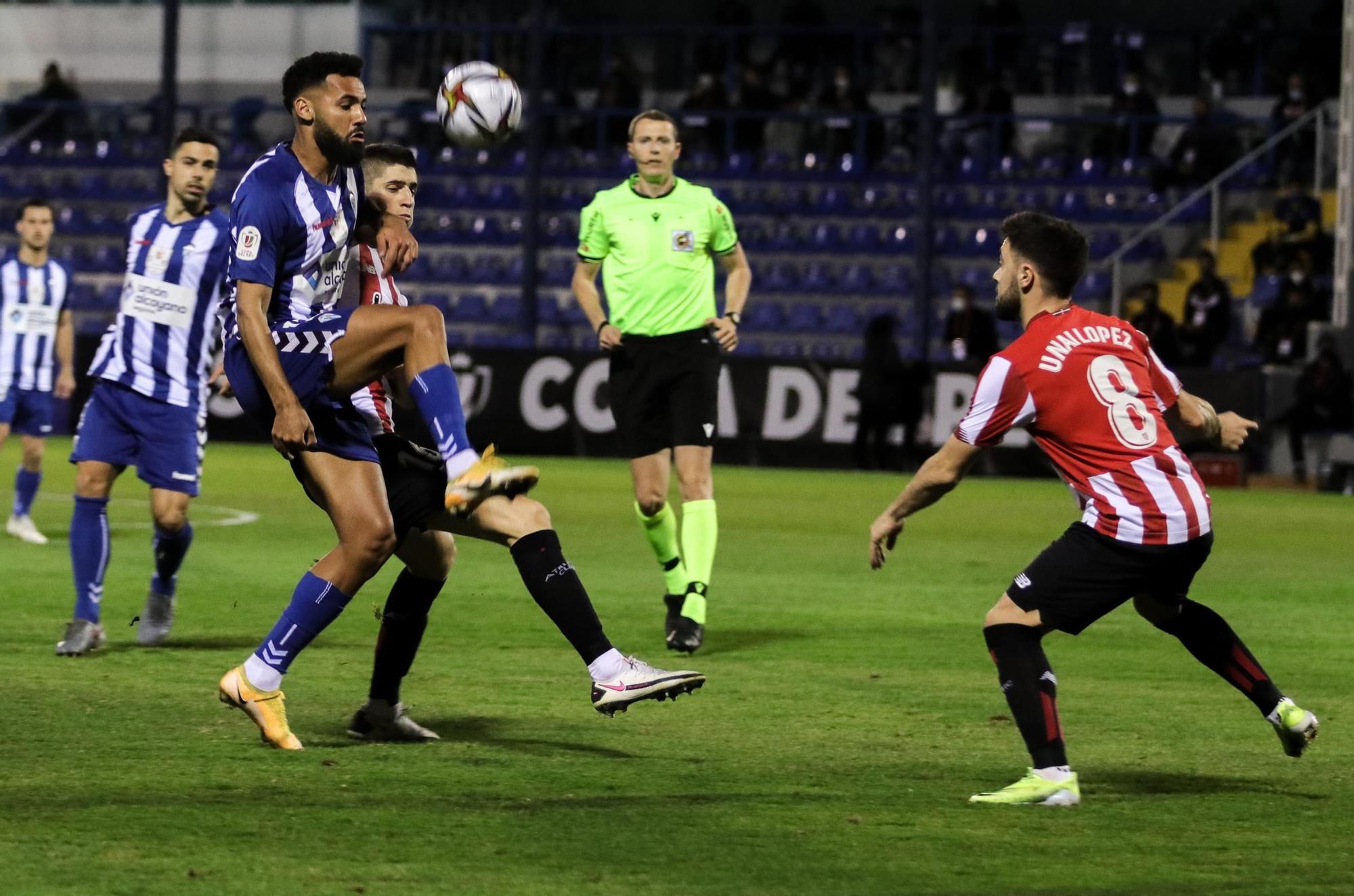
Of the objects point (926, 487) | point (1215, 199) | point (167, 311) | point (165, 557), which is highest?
point (1215, 199)

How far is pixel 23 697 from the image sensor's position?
7.48 metres

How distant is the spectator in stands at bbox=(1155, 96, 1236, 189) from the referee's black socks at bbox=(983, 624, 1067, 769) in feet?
72.1

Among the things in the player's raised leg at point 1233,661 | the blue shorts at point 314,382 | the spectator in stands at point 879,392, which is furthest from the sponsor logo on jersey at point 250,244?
the spectator in stands at point 879,392

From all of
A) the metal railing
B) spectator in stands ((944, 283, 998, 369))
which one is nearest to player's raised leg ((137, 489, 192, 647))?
spectator in stands ((944, 283, 998, 369))

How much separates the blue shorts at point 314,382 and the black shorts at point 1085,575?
2080 millimetres

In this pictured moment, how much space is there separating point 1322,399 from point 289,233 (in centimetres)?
1722

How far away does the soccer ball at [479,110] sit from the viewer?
7852mm

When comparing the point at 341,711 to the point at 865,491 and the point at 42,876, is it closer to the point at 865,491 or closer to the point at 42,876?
the point at 42,876

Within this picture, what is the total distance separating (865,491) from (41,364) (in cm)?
844

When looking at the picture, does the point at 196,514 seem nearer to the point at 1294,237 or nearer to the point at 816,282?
the point at 816,282

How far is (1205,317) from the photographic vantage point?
23234 mm

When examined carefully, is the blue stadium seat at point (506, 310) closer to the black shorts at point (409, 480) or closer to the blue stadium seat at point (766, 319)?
the blue stadium seat at point (766, 319)

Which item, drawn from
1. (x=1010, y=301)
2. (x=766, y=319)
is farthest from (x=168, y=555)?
(x=766, y=319)

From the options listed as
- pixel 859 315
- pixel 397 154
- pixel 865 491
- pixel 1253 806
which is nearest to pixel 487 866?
pixel 1253 806
